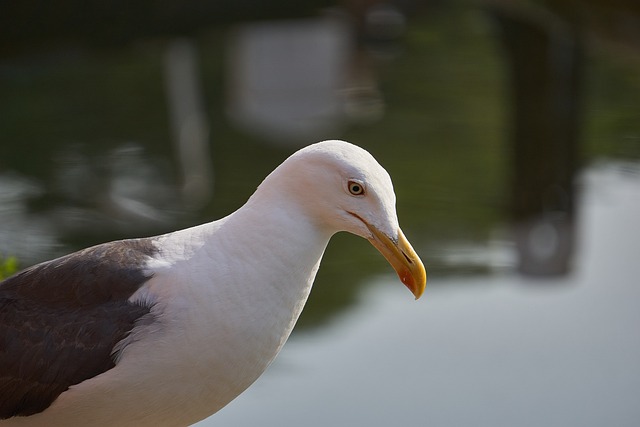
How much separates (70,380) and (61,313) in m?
0.14

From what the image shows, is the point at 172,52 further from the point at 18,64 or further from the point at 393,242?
the point at 393,242

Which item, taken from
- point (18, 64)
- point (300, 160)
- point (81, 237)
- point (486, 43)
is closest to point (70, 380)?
point (300, 160)

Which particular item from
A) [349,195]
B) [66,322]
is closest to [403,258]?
[349,195]

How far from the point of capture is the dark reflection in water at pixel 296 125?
18.4ft

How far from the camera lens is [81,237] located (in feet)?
17.7

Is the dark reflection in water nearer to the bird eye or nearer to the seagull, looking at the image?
Result: the seagull

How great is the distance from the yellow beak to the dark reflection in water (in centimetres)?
273

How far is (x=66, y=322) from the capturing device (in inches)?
92.7

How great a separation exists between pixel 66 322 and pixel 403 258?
2.30ft

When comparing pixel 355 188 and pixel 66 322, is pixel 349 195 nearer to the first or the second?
pixel 355 188

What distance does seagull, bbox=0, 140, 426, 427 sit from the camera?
225cm

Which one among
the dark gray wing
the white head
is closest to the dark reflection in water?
the dark gray wing

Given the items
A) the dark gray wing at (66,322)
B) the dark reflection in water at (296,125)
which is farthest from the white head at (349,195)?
the dark reflection in water at (296,125)

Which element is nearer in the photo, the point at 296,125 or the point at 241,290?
the point at 241,290
